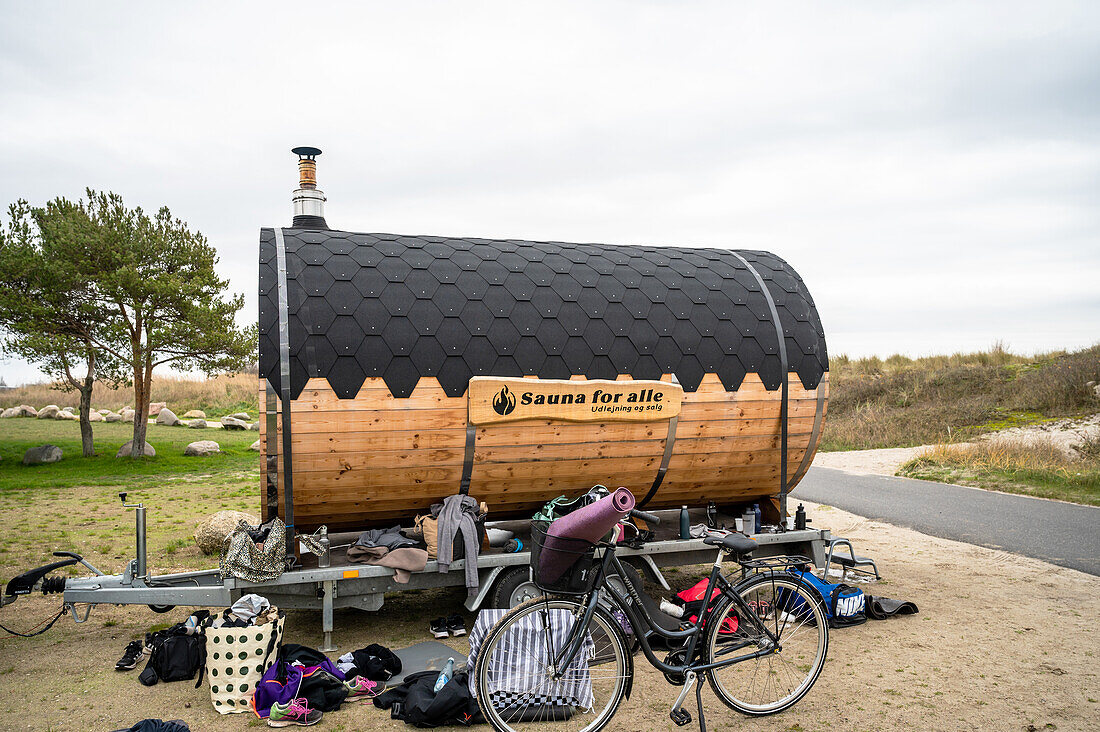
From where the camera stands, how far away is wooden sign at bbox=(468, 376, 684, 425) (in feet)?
20.2

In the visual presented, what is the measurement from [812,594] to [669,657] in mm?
1094

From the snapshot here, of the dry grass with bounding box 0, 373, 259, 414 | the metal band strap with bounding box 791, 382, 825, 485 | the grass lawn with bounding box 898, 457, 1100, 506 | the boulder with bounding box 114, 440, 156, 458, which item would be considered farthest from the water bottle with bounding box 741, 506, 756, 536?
the dry grass with bounding box 0, 373, 259, 414

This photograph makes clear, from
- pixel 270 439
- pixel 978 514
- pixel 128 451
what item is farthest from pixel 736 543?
pixel 128 451

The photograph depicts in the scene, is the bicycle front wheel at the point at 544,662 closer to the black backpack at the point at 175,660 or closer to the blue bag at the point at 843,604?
the black backpack at the point at 175,660

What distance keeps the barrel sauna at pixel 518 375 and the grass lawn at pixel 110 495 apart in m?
2.91

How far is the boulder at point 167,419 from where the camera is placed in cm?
2739

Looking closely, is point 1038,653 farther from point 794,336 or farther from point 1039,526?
point 1039,526

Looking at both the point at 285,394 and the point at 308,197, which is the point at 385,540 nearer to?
the point at 285,394

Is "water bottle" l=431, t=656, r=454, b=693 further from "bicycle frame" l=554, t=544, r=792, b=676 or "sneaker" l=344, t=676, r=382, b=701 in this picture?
"bicycle frame" l=554, t=544, r=792, b=676

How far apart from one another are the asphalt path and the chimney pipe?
9230mm

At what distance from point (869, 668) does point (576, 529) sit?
297 cm

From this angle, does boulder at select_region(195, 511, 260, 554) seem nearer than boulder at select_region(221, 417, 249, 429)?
Yes

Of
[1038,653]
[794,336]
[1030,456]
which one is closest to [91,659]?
[794,336]

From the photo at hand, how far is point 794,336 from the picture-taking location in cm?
719
